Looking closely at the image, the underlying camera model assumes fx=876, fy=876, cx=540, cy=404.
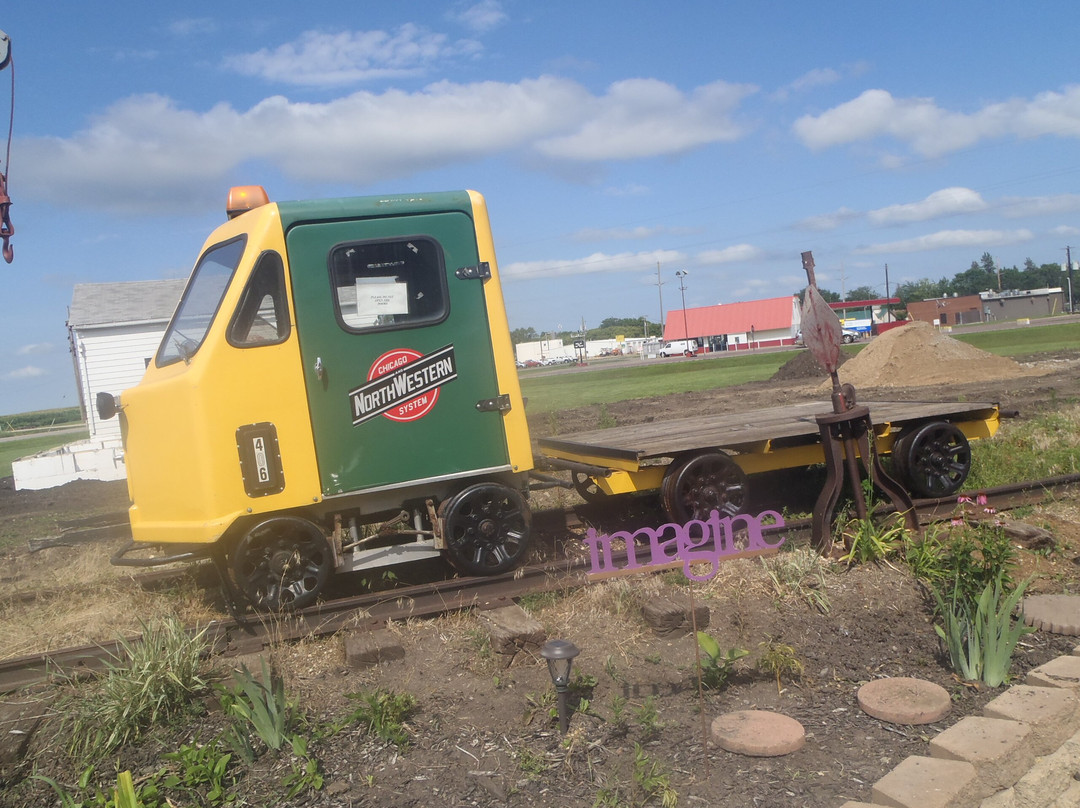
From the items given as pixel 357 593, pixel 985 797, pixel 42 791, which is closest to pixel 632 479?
pixel 357 593

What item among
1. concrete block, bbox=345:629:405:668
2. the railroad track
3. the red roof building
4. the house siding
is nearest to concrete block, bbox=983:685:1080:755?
the railroad track

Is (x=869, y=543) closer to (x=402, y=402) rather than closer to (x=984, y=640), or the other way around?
(x=984, y=640)

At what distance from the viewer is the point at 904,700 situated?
3988 millimetres

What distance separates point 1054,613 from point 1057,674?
104 centimetres

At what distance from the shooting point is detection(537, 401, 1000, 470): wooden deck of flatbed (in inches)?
267

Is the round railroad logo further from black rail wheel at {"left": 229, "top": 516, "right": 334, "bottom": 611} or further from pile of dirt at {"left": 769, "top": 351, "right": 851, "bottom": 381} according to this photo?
pile of dirt at {"left": 769, "top": 351, "right": 851, "bottom": 381}

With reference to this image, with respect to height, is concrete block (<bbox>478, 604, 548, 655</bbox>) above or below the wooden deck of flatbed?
below

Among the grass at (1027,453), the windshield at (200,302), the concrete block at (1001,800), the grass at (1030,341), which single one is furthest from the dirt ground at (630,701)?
the grass at (1030,341)

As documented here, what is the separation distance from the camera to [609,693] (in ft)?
14.0

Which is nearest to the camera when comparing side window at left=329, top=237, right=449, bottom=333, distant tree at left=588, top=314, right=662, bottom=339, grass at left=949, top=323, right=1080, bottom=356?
side window at left=329, top=237, right=449, bottom=333

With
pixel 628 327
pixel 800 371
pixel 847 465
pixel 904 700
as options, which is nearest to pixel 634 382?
pixel 800 371

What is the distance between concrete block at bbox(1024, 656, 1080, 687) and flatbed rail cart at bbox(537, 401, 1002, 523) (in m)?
2.87

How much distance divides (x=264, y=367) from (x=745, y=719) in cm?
347

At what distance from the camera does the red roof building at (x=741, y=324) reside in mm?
83438
